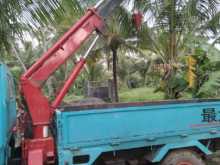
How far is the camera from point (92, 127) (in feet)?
15.9

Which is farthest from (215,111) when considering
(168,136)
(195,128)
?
(168,136)

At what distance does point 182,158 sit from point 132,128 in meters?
1.10

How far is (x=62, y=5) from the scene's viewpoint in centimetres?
420

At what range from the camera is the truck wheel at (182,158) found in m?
5.40

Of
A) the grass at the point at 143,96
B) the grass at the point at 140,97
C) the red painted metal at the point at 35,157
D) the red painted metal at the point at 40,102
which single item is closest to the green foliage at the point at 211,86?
the grass at the point at 140,97

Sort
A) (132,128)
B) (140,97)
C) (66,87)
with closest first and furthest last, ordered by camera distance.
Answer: (132,128)
(66,87)
(140,97)

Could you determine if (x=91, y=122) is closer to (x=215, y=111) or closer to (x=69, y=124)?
(x=69, y=124)

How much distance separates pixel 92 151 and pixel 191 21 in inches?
253

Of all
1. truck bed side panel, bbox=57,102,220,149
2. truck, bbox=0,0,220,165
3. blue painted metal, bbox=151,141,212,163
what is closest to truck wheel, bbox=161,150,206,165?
truck, bbox=0,0,220,165

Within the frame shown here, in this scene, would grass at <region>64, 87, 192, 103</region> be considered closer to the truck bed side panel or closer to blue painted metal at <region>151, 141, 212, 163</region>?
the truck bed side panel

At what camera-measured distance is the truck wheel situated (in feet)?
17.7

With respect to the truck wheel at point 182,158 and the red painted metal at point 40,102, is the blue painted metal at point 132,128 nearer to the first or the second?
the truck wheel at point 182,158

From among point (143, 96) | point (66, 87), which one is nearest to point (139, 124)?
point (66, 87)

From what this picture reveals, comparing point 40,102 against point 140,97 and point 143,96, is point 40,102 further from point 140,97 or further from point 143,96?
point 143,96
